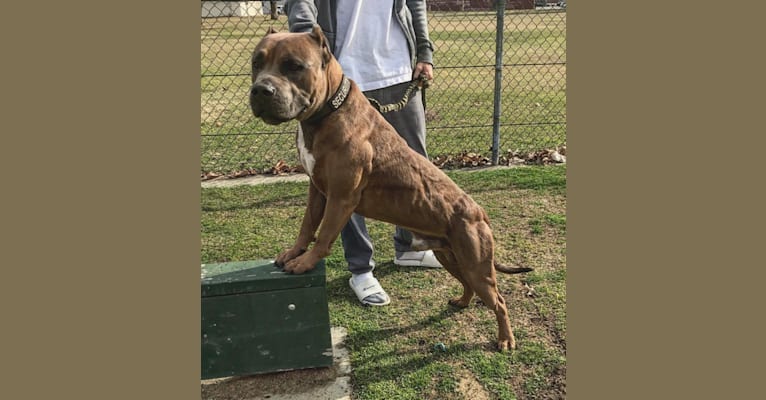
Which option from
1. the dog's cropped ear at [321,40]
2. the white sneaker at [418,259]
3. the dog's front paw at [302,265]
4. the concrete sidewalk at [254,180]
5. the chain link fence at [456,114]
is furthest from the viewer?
the chain link fence at [456,114]

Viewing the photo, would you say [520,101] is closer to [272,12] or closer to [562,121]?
[562,121]

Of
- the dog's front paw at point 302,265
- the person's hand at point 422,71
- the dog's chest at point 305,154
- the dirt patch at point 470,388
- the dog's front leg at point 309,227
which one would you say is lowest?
the dirt patch at point 470,388

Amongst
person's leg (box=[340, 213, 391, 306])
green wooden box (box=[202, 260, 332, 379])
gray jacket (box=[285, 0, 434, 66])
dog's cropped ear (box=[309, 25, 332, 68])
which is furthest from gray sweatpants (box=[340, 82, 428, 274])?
dog's cropped ear (box=[309, 25, 332, 68])

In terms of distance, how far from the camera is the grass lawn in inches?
128

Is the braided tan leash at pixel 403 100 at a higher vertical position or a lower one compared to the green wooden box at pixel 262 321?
higher

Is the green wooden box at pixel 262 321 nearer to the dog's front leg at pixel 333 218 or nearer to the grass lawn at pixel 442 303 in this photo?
the dog's front leg at pixel 333 218

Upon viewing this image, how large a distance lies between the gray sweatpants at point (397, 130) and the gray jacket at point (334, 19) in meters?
0.28

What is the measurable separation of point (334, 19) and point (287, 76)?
1.20m

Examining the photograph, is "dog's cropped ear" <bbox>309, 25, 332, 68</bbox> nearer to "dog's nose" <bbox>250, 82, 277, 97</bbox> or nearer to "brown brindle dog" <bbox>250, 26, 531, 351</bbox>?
"brown brindle dog" <bbox>250, 26, 531, 351</bbox>

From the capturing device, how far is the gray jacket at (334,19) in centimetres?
321

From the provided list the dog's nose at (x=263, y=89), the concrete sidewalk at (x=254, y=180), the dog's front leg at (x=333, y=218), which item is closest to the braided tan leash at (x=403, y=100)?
the dog's front leg at (x=333, y=218)

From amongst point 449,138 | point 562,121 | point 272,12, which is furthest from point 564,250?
point 272,12

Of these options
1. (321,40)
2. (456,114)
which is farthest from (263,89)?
(456,114)

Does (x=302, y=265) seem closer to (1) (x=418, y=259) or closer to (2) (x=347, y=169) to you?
(2) (x=347, y=169)
